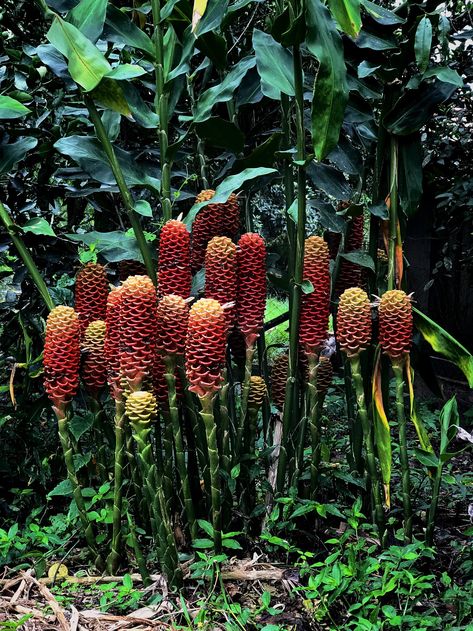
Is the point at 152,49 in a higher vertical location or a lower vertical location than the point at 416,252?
higher

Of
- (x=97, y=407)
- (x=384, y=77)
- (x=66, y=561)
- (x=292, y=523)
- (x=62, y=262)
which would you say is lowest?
(x=66, y=561)

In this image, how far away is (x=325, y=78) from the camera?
5.74ft

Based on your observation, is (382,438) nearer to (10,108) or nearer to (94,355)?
(94,355)

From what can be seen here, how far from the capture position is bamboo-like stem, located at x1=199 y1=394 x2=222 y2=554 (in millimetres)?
1792

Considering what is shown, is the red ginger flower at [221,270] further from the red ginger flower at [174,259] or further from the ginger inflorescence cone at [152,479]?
the ginger inflorescence cone at [152,479]

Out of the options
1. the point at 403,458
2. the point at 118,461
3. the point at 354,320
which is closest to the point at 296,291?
the point at 354,320

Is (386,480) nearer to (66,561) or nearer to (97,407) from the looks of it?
(97,407)

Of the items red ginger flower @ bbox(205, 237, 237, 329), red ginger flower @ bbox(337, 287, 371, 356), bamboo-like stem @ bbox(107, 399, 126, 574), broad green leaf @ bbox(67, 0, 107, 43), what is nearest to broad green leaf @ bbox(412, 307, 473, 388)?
red ginger flower @ bbox(337, 287, 371, 356)

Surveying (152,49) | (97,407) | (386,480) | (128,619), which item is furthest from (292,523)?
(152,49)

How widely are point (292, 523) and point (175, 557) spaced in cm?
39

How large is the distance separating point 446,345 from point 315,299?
462 millimetres

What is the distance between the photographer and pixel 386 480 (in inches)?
82.2

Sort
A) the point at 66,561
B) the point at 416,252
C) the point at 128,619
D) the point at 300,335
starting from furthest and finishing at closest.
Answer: the point at 416,252 → the point at 66,561 → the point at 300,335 → the point at 128,619

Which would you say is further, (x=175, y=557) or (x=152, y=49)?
A: (x=152, y=49)
